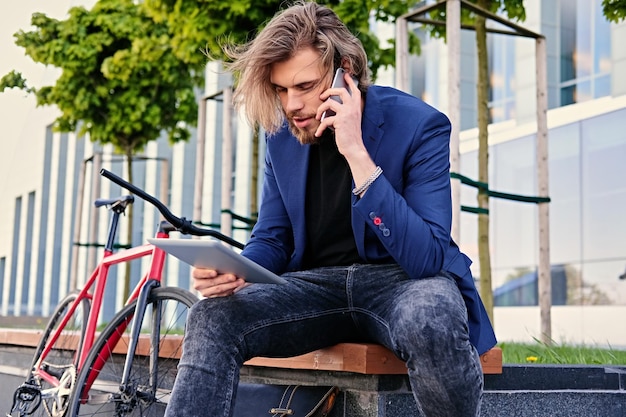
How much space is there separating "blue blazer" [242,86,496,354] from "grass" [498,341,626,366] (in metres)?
1.65

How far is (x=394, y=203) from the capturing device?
9.23 ft

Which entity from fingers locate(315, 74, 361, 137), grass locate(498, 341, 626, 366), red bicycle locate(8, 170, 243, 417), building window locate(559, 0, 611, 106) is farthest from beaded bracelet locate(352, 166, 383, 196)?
building window locate(559, 0, 611, 106)

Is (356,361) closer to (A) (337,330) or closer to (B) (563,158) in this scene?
(A) (337,330)

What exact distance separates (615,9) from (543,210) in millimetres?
1636

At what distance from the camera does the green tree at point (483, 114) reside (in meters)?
6.99

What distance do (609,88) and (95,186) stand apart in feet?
26.5

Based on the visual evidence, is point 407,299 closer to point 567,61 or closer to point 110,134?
point 110,134

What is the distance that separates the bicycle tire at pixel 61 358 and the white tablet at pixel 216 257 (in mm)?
2159

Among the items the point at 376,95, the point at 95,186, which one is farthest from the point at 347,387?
the point at 95,186

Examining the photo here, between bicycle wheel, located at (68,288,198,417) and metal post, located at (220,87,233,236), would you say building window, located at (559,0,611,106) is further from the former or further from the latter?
bicycle wheel, located at (68,288,198,417)

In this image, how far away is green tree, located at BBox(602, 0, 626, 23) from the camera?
6941 mm

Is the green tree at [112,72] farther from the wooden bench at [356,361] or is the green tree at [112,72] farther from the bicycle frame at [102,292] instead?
the wooden bench at [356,361]

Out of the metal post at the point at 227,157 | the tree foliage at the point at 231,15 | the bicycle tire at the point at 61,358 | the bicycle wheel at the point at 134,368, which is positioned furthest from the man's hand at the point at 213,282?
the metal post at the point at 227,157

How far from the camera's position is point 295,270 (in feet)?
11.7
